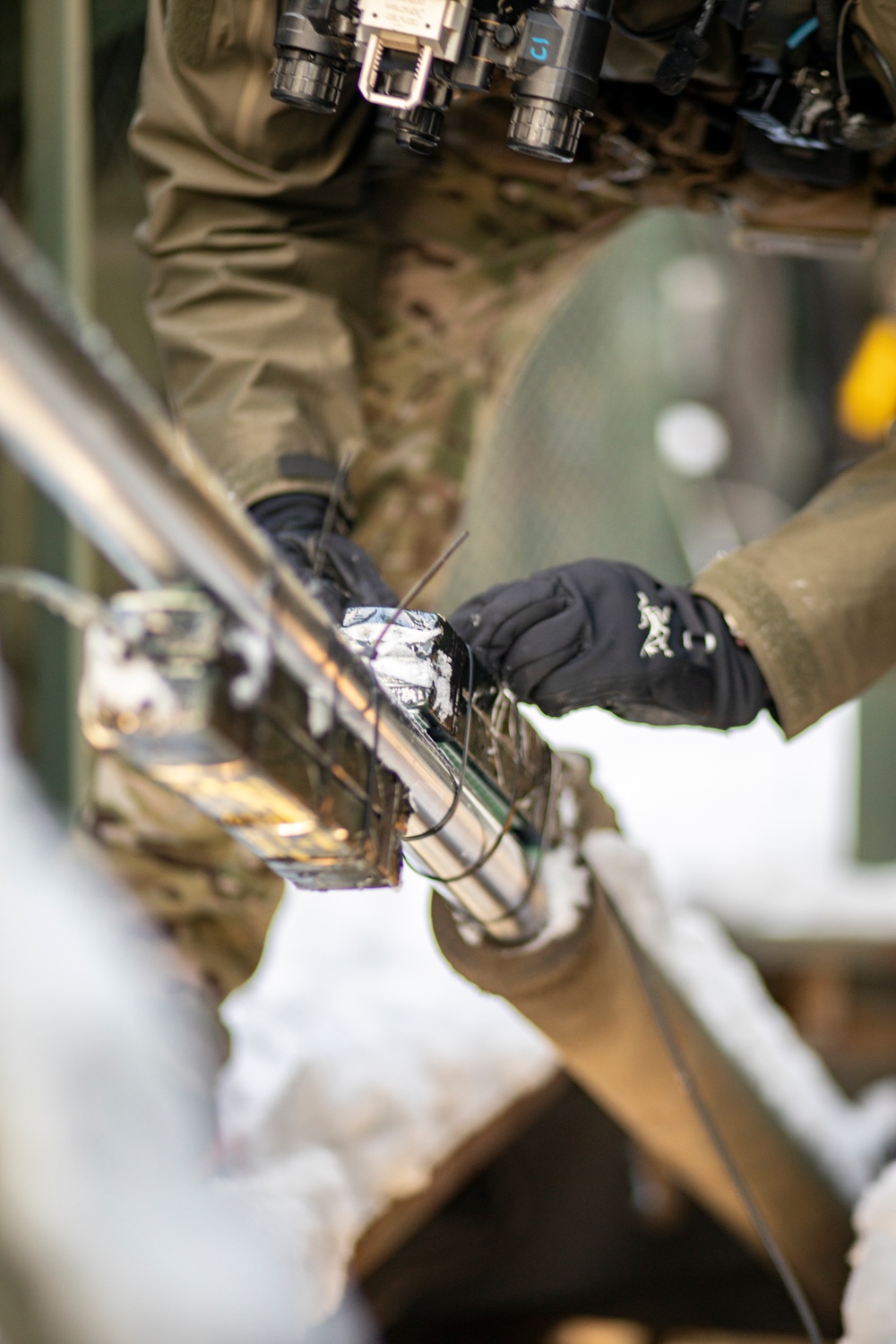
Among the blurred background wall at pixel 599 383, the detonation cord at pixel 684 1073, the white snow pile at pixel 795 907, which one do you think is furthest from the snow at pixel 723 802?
the detonation cord at pixel 684 1073

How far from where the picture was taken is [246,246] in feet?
3.31

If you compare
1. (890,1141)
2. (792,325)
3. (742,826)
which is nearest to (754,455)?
(792,325)

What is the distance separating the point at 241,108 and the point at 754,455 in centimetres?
276

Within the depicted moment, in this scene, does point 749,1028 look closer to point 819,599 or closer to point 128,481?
point 819,599

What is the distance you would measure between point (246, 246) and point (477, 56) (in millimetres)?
275

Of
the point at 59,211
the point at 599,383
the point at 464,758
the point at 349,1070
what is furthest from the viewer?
the point at 599,383

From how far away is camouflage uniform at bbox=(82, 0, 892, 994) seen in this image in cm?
96

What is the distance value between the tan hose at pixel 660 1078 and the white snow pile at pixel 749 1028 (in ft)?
0.13

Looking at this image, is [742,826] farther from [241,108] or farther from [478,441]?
[241,108]

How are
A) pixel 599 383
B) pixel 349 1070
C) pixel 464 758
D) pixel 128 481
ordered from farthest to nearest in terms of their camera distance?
pixel 599 383 → pixel 349 1070 → pixel 464 758 → pixel 128 481

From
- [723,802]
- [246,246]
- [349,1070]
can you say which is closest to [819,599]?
[246,246]

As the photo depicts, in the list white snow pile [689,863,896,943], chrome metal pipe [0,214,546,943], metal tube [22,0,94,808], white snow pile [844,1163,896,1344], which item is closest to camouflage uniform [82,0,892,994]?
chrome metal pipe [0,214,546,943]

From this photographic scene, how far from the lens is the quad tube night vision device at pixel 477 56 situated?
2.50 feet

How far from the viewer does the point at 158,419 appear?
50 cm
